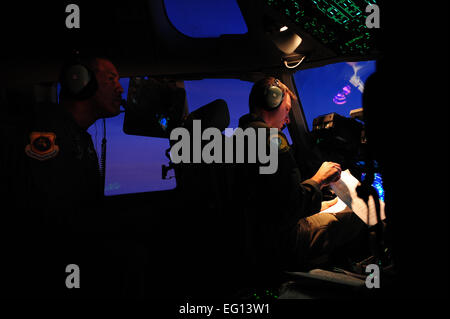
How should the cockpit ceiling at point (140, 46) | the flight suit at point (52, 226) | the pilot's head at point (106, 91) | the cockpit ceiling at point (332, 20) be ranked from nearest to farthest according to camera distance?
the flight suit at point (52, 226)
the cockpit ceiling at point (332, 20)
the pilot's head at point (106, 91)
the cockpit ceiling at point (140, 46)

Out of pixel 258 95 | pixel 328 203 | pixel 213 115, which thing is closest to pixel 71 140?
pixel 213 115

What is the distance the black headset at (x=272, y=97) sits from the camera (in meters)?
1.42

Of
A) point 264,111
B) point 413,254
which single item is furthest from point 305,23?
point 413,254

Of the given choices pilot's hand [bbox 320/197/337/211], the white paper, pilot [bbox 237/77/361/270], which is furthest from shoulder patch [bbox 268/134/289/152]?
pilot's hand [bbox 320/197/337/211]

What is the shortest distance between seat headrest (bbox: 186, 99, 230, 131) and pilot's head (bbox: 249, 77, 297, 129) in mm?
255

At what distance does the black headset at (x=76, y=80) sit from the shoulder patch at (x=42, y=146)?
34cm

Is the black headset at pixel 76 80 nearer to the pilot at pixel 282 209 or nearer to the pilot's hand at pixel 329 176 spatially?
the pilot at pixel 282 209

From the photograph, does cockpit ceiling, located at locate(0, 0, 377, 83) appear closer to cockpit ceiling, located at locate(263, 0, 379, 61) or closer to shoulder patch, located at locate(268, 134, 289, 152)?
cockpit ceiling, located at locate(263, 0, 379, 61)

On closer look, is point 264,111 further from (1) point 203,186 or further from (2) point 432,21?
(2) point 432,21

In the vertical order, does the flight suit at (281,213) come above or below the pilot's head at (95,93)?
below

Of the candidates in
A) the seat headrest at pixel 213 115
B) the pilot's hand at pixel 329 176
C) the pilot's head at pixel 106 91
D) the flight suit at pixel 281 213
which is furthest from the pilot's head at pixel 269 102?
the pilot's head at pixel 106 91

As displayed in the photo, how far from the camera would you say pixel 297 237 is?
4.34 feet

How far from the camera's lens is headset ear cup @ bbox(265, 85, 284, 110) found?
1.42m

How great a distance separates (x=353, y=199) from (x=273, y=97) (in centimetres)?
65
